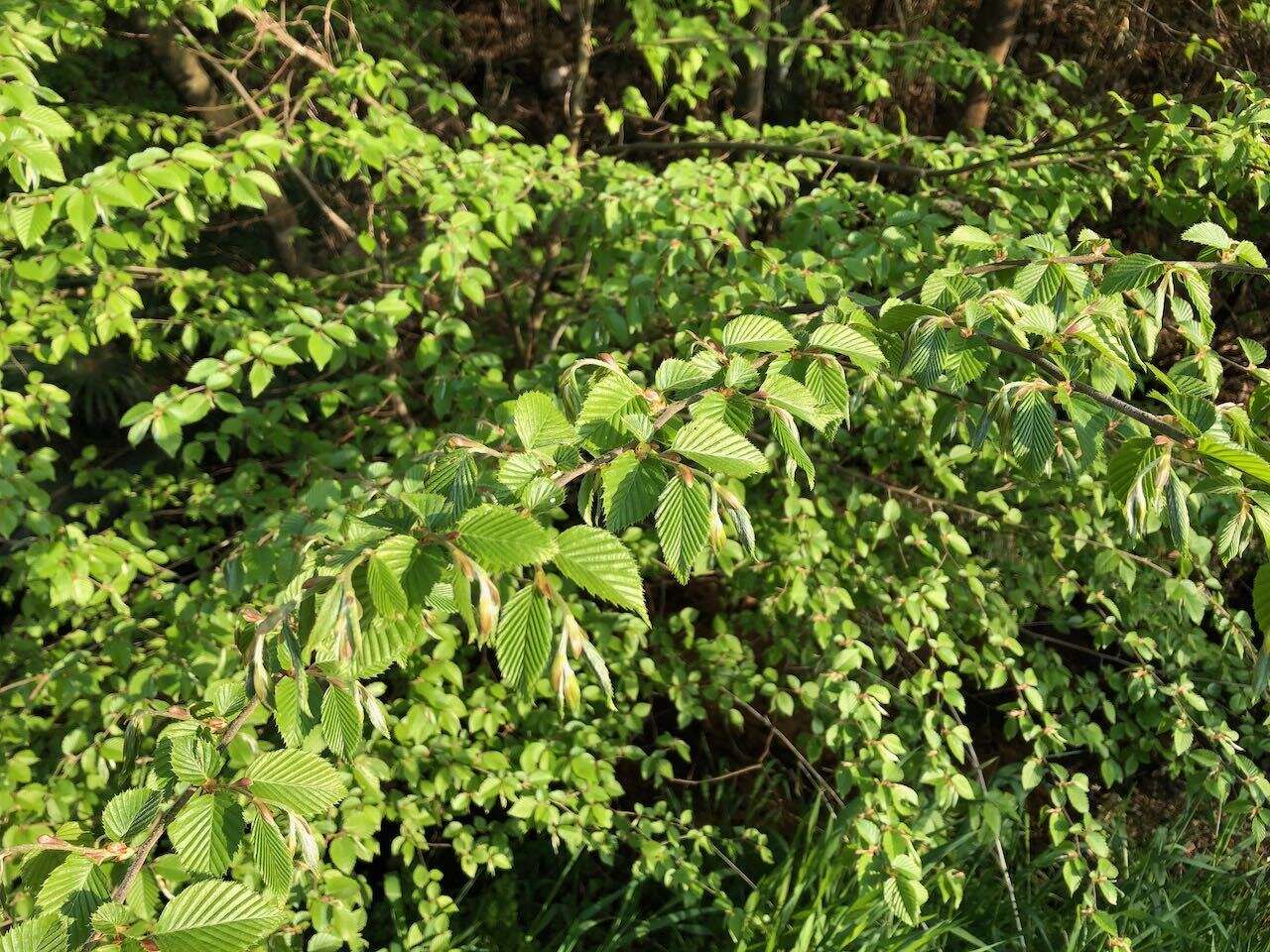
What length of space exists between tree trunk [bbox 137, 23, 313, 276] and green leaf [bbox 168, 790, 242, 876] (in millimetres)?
2385

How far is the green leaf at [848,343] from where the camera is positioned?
1.22m

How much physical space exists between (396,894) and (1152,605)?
2083 mm

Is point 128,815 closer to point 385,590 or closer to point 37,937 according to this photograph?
point 37,937

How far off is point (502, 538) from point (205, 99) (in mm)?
3024

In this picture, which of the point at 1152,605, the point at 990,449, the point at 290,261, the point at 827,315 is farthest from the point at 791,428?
the point at 290,261

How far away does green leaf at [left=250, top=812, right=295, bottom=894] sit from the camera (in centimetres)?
97

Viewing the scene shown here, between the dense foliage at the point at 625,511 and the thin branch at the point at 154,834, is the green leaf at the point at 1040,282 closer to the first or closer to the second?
the dense foliage at the point at 625,511

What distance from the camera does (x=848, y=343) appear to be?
1.23 metres

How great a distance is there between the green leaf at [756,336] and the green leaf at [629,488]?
28 centimetres

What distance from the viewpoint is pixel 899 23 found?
418 cm

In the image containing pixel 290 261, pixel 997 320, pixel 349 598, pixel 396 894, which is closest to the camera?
pixel 349 598

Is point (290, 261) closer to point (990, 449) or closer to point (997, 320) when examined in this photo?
point (990, 449)

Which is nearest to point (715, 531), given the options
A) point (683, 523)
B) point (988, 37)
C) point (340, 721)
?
point (683, 523)

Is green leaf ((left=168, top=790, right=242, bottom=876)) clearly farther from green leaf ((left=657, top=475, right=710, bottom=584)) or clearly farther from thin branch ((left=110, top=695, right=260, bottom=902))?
green leaf ((left=657, top=475, right=710, bottom=584))
